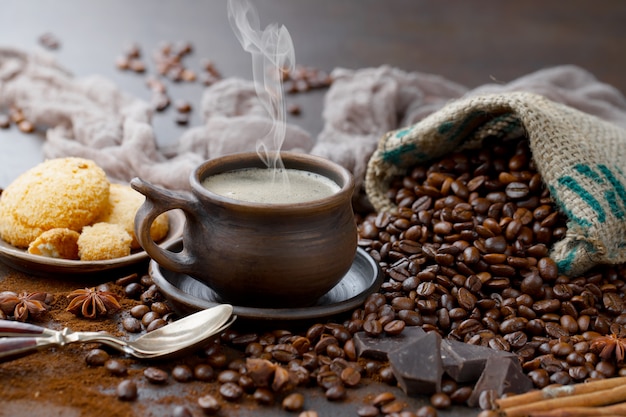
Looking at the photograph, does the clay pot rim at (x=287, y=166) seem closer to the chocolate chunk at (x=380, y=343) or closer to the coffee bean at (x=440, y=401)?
the chocolate chunk at (x=380, y=343)

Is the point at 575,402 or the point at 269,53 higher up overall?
the point at 269,53

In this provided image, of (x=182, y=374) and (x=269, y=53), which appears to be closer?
(x=182, y=374)

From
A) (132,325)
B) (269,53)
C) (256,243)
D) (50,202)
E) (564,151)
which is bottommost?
(132,325)

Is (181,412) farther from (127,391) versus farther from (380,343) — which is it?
(380,343)

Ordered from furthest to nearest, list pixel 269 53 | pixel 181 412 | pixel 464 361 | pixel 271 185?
pixel 269 53, pixel 271 185, pixel 464 361, pixel 181 412

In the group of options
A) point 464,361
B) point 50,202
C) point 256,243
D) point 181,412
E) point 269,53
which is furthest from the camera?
point 50,202

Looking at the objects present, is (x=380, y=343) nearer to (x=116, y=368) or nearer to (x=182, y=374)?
(x=182, y=374)

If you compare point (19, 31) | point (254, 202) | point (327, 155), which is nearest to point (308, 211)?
point (254, 202)

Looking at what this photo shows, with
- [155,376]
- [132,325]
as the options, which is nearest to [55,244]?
[132,325]
